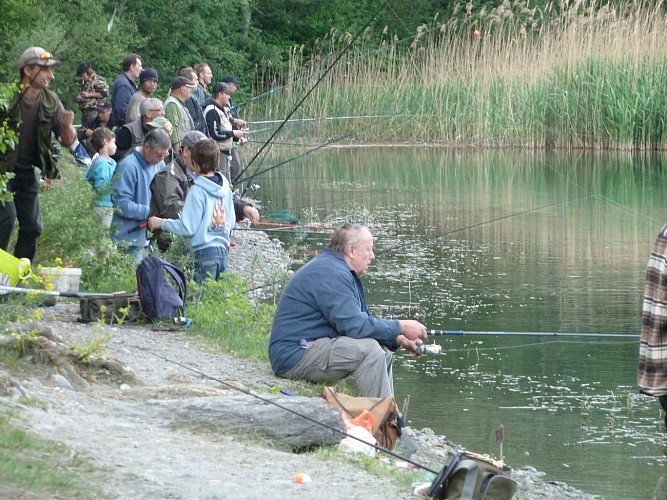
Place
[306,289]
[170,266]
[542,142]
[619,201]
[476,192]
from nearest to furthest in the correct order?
[306,289]
[170,266]
[619,201]
[476,192]
[542,142]

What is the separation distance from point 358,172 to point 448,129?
13.3 ft

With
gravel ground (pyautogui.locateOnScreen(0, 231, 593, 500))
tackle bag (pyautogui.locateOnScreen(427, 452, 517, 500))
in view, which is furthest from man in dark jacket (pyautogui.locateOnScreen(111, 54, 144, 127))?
tackle bag (pyautogui.locateOnScreen(427, 452, 517, 500))

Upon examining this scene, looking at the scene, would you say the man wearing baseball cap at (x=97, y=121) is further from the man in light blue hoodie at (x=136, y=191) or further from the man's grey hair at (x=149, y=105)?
the man in light blue hoodie at (x=136, y=191)

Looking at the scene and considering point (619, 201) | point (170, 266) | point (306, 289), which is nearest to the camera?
point (306, 289)

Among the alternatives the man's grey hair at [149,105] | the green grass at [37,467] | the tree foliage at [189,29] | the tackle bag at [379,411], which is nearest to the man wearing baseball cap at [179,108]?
the man's grey hair at [149,105]

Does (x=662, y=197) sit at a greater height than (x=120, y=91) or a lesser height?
lesser

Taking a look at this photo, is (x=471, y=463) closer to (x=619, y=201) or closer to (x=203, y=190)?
(x=203, y=190)

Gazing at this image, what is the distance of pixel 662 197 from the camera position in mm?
19359

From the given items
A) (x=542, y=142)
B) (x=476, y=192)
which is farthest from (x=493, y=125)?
(x=476, y=192)

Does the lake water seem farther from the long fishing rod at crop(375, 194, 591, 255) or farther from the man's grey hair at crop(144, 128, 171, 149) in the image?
the man's grey hair at crop(144, 128, 171, 149)

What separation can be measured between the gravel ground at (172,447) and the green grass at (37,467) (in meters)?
0.08

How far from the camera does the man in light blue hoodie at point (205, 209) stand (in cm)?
918

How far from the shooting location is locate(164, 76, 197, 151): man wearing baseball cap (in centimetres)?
1288

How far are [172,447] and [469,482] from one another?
1.20 metres
